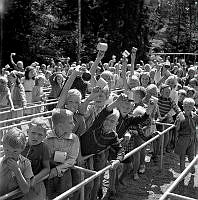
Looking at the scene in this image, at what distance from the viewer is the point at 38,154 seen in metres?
3.33

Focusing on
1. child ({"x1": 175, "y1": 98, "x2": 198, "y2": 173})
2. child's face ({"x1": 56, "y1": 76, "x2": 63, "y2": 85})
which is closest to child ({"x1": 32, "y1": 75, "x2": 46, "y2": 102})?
child's face ({"x1": 56, "y1": 76, "x2": 63, "y2": 85})

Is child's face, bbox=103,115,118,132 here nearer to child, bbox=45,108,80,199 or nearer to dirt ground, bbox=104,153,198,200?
child, bbox=45,108,80,199

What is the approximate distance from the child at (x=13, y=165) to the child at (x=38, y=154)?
263 millimetres

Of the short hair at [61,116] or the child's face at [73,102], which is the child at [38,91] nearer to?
the child's face at [73,102]

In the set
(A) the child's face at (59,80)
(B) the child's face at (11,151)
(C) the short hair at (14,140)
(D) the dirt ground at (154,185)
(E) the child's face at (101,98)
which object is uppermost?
(A) the child's face at (59,80)

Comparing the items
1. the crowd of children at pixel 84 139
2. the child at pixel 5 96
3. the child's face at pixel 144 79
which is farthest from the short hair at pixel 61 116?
the child's face at pixel 144 79

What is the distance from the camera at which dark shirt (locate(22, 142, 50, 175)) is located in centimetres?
332

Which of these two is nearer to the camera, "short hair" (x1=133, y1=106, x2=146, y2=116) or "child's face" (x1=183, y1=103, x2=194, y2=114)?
"short hair" (x1=133, y1=106, x2=146, y2=116)

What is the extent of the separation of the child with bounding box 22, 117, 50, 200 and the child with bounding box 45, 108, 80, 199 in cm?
22

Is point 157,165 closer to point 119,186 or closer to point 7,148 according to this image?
point 119,186

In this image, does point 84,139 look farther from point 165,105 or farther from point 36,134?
point 165,105

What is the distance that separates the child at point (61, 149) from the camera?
11.7 feet

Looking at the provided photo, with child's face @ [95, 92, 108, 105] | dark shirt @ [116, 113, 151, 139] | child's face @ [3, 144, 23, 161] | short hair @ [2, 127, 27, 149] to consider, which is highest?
child's face @ [95, 92, 108, 105]

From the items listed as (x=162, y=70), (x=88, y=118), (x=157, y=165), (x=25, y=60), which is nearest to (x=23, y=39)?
(x=25, y=60)
